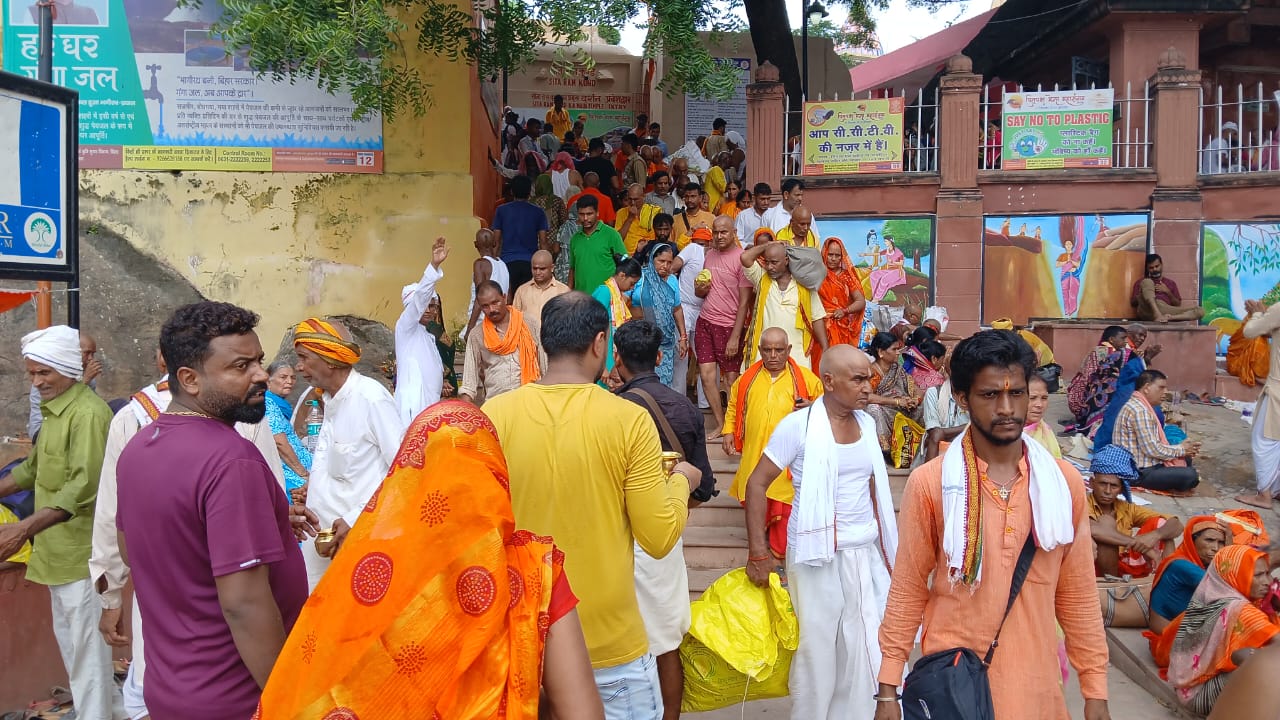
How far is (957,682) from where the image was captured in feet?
9.38

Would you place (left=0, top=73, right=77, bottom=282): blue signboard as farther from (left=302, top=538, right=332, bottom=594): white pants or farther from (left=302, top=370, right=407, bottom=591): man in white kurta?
(left=302, top=538, right=332, bottom=594): white pants

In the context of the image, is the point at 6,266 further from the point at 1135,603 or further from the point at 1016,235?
the point at 1016,235

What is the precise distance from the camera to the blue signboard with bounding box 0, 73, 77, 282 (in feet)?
17.1

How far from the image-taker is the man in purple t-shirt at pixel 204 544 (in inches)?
94.3

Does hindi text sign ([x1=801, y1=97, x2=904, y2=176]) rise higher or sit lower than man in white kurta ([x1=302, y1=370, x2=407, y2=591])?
higher

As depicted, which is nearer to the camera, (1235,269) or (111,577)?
(111,577)

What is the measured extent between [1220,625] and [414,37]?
947cm

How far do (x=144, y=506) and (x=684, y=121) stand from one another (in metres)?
19.9

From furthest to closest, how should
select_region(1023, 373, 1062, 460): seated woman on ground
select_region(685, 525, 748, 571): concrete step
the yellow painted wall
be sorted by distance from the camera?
the yellow painted wall → select_region(685, 525, 748, 571): concrete step → select_region(1023, 373, 1062, 460): seated woman on ground

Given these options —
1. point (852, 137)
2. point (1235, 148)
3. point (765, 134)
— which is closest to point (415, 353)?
point (765, 134)

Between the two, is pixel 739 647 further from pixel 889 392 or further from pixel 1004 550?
pixel 889 392

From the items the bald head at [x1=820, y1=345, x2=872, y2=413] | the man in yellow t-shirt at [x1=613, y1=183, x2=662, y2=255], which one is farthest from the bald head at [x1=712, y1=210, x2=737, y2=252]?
the bald head at [x1=820, y1=345, x2=872, y2=413]

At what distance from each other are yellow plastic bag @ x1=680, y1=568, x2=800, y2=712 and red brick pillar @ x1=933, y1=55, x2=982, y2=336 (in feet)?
34.7

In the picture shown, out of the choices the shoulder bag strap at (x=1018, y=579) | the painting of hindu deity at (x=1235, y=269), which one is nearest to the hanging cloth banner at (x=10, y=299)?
the shoulder bag strap at (x=1018, y=579)
